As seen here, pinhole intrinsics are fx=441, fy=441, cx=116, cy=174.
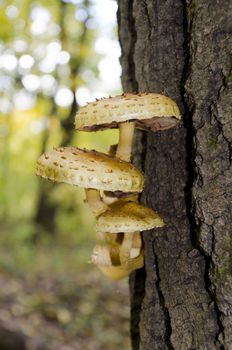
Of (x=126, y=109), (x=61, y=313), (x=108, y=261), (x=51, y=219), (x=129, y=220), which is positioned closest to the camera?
(x=126, y=109)

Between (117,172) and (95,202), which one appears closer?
(117,172)

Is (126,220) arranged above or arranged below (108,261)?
above

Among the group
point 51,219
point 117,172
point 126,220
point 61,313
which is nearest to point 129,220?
point 126,220

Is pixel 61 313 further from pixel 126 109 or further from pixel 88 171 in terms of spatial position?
pixel 126 109

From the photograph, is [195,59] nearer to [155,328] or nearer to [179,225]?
[179,225]

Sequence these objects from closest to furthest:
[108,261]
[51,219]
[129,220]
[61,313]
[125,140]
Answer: [129,220] → [125,140] → [108,261] → [61,313] → [51,219]

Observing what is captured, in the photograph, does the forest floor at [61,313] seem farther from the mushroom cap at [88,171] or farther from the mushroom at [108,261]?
the mushroom cap at [88,171]

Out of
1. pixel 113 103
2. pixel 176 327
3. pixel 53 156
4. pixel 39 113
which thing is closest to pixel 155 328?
pixel 176 327
